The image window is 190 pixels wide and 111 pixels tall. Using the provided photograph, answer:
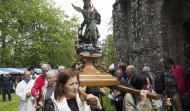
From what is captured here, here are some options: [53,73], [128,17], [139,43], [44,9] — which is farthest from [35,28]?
[53,73]

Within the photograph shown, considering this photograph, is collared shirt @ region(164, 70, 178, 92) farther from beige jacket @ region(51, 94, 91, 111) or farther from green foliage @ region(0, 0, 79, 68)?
green foliage @ region(0, 0, 79, 68)

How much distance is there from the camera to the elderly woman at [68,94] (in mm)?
1838

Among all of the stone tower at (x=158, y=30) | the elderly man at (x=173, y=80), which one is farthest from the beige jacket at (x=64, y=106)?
the stone tower at (x=158, y=30)

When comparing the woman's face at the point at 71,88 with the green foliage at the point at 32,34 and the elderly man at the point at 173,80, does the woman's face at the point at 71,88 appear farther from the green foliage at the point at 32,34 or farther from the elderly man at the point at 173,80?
the green foliage at the point at 32,34

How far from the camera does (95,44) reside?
2986 millimetres

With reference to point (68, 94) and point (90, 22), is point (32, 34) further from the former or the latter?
point (68, 94)

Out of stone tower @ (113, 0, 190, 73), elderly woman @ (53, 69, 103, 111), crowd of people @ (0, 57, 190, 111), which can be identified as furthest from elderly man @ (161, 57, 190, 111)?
elderly woman @ (53, 69, 103, 111)

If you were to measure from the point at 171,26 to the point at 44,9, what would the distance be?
17.8 m

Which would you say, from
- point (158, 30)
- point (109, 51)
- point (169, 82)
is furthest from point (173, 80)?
point (109, 51)

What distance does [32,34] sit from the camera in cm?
1986

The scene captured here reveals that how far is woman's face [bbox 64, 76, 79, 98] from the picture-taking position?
1.88m

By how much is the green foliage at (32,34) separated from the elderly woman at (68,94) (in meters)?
17.6

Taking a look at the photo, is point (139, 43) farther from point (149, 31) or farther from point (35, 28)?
point (35, 28)

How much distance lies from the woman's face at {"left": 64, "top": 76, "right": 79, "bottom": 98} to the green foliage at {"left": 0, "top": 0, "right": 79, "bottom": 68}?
1764cm
